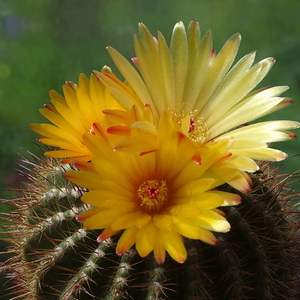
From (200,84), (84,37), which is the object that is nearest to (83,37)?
(84,37)

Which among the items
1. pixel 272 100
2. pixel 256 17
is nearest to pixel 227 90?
pixel 272 100

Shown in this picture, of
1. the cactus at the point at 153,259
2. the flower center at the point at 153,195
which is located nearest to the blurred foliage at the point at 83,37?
the cactus at the point at 153,259

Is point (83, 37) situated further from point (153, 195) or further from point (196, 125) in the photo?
point (153, 195)

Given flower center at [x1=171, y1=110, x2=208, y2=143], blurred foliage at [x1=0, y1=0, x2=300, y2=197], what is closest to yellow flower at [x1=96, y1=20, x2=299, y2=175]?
flower center at [x1=171, y1=110, x2=208, y2=143]

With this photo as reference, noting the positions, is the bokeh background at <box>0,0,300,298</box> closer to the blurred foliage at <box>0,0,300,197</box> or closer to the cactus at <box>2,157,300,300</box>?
the blurred foliage at <box>0,0,300,197</box>

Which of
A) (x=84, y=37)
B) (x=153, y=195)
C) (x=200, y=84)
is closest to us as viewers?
(x=153, y=195)
